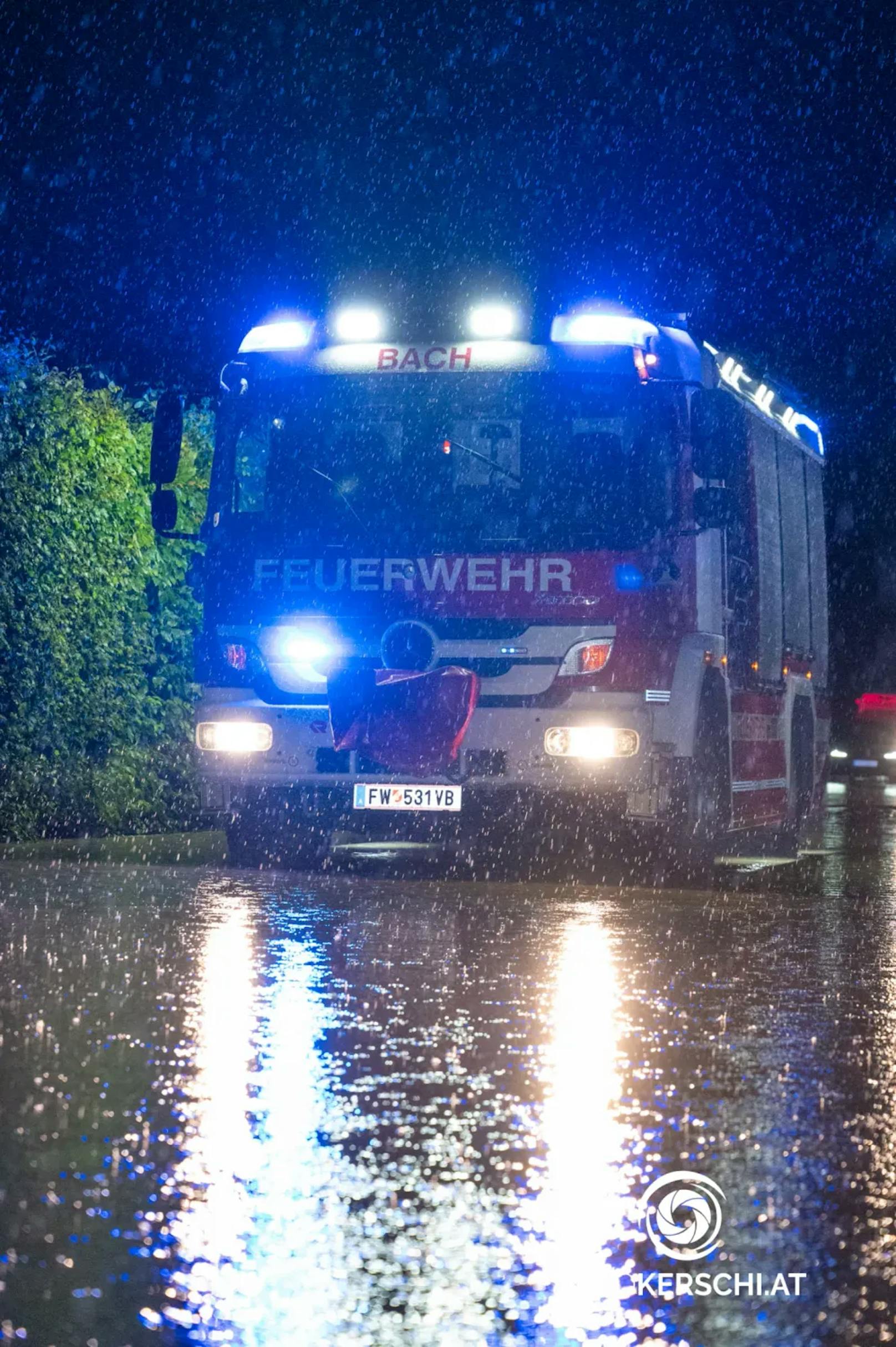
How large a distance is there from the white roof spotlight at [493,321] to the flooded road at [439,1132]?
460cm

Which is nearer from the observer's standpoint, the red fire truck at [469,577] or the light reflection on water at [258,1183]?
the light reflection on water at [258,1183]

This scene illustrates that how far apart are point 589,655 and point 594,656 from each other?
0.03 metres

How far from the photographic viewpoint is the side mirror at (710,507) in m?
14.1

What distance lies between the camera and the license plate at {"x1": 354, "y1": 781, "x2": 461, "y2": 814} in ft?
46.9

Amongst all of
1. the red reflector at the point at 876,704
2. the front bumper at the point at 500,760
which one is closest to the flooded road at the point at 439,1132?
the front bumper at the point at 500,760

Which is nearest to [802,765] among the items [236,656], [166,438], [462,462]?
[462,462]

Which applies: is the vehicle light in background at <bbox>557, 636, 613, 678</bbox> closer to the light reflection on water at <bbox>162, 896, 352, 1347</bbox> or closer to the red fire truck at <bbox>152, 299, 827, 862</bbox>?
the red fire truck at <bbox>152, 299, 827, 862</bbox>

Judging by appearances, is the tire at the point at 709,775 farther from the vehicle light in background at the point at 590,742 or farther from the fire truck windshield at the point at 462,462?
the fire truck windshield at the point at 462,462

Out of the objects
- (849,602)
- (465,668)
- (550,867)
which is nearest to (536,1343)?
(465,668)

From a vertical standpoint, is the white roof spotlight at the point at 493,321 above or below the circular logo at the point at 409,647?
above

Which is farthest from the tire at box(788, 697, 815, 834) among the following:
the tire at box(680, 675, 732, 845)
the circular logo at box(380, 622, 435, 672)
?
the circular logo at box(380, 622, 435, 672)

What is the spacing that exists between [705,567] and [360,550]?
2303mm

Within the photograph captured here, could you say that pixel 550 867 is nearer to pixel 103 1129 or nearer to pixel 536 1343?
pixel 103 1129

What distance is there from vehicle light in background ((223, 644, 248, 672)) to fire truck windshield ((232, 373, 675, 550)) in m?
0.85
